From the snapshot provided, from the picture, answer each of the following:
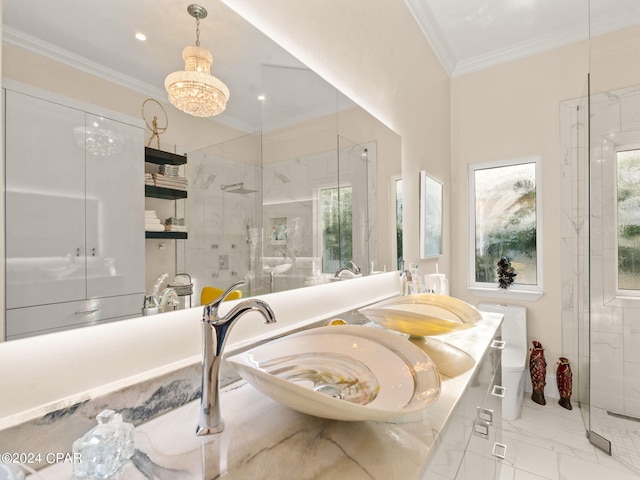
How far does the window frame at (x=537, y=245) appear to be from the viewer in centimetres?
260

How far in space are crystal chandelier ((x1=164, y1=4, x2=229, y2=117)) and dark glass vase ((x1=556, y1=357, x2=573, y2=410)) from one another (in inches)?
113

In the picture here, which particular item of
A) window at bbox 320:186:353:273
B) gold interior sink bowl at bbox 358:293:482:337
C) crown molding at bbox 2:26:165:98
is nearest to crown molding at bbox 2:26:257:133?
crown molding at bbox 2:26:165:98

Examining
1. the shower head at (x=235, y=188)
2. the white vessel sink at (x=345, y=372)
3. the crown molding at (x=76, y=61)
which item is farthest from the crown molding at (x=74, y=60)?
the white vessel sink at (x=345, y=372)

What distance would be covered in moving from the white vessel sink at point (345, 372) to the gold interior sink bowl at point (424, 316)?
19cm

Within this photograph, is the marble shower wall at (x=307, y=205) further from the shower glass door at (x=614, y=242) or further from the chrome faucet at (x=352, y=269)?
the shower glass door at (x=614, y=242)

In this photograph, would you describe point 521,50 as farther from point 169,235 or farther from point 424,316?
point 169,235

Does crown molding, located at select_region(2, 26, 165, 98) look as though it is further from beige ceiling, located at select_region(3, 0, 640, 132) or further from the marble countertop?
the marble countertop

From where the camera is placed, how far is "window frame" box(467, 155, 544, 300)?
2.60 m

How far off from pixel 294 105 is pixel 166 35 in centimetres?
51

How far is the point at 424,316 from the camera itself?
96cm

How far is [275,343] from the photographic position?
2.55ft

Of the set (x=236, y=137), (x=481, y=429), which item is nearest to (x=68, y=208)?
(x=236, y=137)

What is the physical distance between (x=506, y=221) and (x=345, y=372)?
2.60 metres

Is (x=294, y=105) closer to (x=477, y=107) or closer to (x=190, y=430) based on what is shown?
(x=190, y=430)
